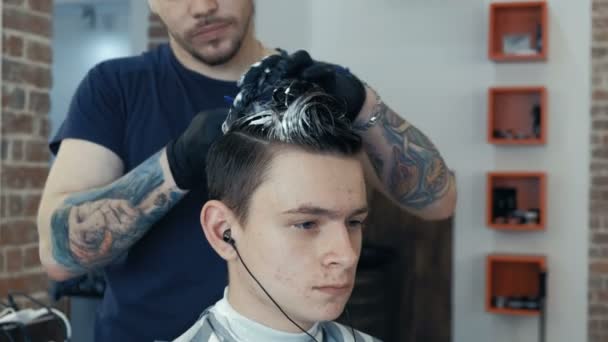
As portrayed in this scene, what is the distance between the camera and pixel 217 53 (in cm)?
137

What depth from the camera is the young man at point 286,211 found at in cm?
115

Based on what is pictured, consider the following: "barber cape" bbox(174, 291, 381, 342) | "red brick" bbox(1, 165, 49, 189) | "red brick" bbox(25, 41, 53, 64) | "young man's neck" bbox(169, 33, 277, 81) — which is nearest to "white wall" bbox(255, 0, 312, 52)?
"red brick" bbox(25, 41, 53, 64)

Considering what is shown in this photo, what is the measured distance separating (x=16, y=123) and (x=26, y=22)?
1.07 ft

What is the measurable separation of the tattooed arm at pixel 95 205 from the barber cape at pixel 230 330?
18 cm

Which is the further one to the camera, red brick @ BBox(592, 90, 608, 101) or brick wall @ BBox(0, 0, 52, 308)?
red brick @ BBox(592, 90, 608, 101)

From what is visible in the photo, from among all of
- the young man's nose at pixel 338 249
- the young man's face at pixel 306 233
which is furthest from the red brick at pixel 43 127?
the young man's nose at pixel 338 249

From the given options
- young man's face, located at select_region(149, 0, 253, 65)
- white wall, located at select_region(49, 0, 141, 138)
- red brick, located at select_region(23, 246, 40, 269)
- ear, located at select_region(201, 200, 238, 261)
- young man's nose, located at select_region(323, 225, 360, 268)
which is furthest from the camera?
white wall, located at select_region(49, 0, 141, 138)

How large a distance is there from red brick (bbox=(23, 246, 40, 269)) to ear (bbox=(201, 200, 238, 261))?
1424 mm

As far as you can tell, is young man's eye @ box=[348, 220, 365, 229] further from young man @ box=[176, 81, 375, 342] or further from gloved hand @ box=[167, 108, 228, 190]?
gloved hand @ box=[167, 108, 228, 190]

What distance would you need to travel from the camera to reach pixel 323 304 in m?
1.15

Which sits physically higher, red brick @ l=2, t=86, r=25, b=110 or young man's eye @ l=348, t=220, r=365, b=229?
red brick @ l=2, t=86, r=25, b=110

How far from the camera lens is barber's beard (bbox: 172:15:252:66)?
1.37 meters

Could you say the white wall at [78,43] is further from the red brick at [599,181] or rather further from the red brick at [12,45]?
the red brick at [12,45]

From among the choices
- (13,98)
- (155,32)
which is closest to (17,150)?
(13,98)
